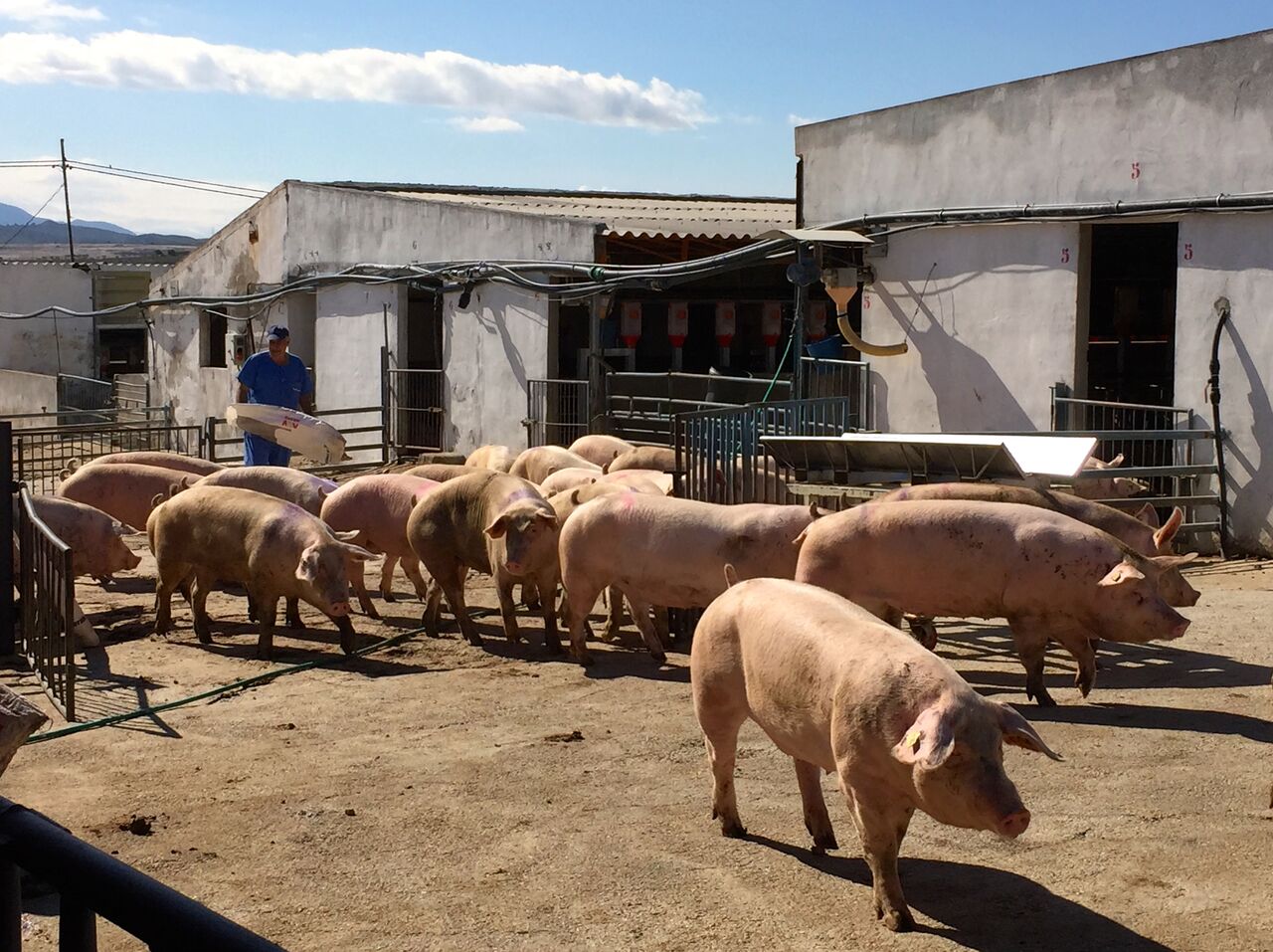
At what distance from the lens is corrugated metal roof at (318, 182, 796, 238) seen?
1714 centimetres

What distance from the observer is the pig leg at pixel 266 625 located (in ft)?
28.6

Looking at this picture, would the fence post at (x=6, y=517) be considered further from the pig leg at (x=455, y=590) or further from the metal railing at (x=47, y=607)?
the pig leg at (x=455, y=590)

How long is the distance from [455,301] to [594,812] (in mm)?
13118

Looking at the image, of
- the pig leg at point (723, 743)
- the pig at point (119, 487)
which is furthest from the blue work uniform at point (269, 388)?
the pig leg at point (723, 743)

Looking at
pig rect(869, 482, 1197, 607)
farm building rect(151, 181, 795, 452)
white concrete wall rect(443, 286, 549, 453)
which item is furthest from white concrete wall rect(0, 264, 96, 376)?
pig rect(869, 482, 1197, 607)

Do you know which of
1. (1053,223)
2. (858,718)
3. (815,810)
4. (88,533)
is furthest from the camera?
(1053,223)

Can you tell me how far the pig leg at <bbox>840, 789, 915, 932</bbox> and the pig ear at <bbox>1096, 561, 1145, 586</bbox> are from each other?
279cm

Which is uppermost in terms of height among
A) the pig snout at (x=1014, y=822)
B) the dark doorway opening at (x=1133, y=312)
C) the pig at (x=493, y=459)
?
the dark doorway opening at (x=1133, y=312)

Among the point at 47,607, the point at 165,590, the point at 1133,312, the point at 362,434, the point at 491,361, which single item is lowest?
the point at 165,590

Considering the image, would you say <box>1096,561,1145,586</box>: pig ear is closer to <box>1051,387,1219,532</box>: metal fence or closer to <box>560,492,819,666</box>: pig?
<box>560,492,819,666</box>: pig

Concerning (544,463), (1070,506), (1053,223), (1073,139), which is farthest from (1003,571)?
(1073,139)

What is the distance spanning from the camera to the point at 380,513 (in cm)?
1041

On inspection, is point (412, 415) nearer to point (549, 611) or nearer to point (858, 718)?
point (549, 611)

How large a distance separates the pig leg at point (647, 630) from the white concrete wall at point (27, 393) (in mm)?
20527
